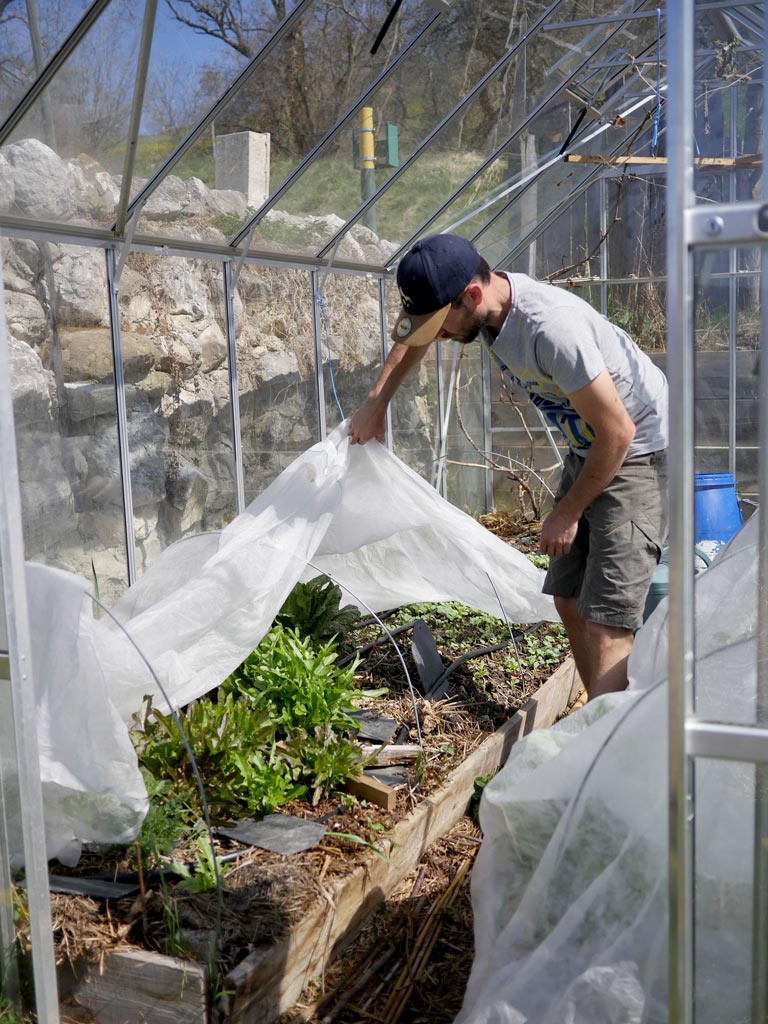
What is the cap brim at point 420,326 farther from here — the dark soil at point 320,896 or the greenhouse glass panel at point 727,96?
the greenhouse glass panel at point 727,96

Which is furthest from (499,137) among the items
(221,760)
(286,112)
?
(221,760)

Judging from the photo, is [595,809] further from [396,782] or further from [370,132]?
[370,132]

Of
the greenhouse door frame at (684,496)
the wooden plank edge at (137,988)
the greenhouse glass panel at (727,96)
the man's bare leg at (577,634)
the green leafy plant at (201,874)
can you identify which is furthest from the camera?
the greenhouse glass panel at (727,96)

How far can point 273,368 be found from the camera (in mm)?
4859

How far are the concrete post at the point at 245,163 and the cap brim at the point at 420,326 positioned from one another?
1486mm

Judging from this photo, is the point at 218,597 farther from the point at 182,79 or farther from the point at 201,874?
the point at 182,79

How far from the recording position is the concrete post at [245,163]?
3.88 meters

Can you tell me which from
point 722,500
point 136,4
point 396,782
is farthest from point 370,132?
point 396,782

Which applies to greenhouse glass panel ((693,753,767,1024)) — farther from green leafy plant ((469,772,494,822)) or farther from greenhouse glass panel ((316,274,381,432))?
greenhouse glass panel ((316,274,381,432))

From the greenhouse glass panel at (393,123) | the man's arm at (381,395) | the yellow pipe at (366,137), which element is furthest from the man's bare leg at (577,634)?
the yellow pipe at (366,137)

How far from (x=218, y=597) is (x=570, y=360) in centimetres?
116

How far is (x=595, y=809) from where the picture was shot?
1.73 meters

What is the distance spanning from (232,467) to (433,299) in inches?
83.0

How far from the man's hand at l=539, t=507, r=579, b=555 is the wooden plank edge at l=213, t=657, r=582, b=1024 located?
2.14ft
